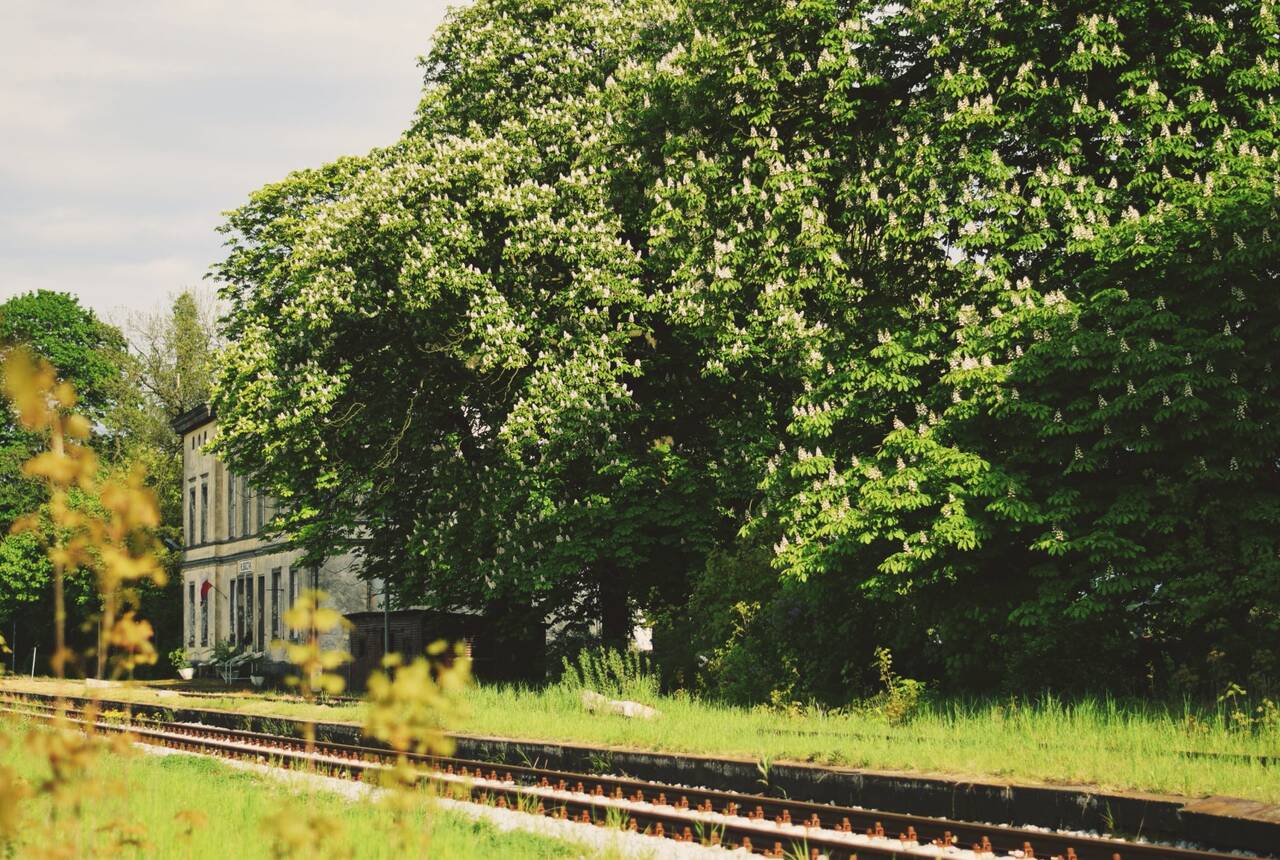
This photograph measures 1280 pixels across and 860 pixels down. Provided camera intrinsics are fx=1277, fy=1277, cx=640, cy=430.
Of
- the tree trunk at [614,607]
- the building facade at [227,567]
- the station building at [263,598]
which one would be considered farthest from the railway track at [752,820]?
the building facade at [227,567]

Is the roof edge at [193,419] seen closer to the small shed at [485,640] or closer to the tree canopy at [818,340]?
the small shed at [485,640]

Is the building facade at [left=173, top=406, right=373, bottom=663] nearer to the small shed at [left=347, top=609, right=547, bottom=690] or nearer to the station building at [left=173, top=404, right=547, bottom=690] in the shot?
the station building at [left=173, top=404, right=547, bottom=690]

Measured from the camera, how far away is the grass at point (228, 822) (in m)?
5.28

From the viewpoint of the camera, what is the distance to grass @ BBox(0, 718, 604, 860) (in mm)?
5277

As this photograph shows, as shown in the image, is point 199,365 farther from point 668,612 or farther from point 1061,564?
point 1061,564

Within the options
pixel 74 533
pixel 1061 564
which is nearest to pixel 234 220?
pixel 1061 564

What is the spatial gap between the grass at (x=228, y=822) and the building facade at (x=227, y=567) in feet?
118

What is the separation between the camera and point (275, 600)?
5375 cm

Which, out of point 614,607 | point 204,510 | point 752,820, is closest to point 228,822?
point 752,820

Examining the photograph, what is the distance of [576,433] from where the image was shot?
2548 cm

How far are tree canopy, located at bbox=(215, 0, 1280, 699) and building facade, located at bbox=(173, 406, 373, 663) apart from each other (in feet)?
69.6

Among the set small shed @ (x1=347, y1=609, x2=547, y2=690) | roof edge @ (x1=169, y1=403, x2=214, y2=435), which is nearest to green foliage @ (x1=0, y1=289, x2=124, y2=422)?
roof edge @ (x1=169, y1=403, x2=214, y2=435)

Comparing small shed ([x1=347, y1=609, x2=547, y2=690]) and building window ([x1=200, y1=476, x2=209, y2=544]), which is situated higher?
building window ([x1=200, y1=476, x2=209, y2=544])

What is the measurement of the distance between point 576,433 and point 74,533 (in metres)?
20.3
